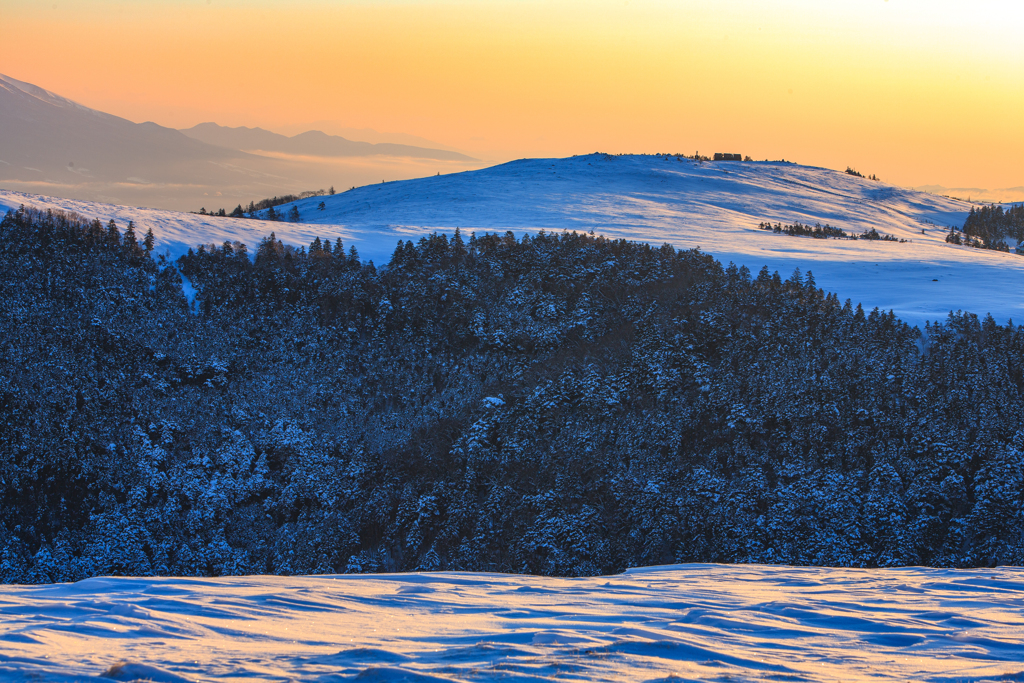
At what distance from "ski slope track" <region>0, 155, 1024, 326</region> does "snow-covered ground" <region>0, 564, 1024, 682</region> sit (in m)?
12.7

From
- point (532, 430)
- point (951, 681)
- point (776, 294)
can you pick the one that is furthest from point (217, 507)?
point (776, 294)

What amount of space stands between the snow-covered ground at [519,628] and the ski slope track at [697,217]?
1265cm

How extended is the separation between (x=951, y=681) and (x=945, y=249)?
33.6 m

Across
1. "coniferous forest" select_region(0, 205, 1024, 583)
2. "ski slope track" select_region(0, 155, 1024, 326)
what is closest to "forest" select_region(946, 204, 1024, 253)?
"ski slope track" select_region(0, 155, 1024, 326)

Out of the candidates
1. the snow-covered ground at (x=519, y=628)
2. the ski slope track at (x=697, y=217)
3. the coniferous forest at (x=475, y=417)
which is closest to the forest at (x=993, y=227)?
the ski slope track at (x=697, y=217)

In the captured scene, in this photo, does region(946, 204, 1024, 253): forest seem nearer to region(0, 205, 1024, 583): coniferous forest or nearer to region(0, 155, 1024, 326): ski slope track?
A: region(0, 155, 1024, 326): ski slope track

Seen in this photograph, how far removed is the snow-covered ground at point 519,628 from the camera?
5.88 m

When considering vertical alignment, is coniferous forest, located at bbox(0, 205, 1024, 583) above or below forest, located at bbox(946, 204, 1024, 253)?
below

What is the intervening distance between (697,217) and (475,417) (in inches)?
1132

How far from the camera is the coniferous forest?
46.3 feet

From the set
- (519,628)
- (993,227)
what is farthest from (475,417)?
(993,227)

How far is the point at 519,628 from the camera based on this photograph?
7195 mm

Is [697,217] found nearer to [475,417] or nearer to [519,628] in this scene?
Answer: [475,417]

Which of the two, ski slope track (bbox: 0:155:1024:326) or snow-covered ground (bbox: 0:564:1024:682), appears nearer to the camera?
snow-covered ground (bbox: 0:564:1024:682)
